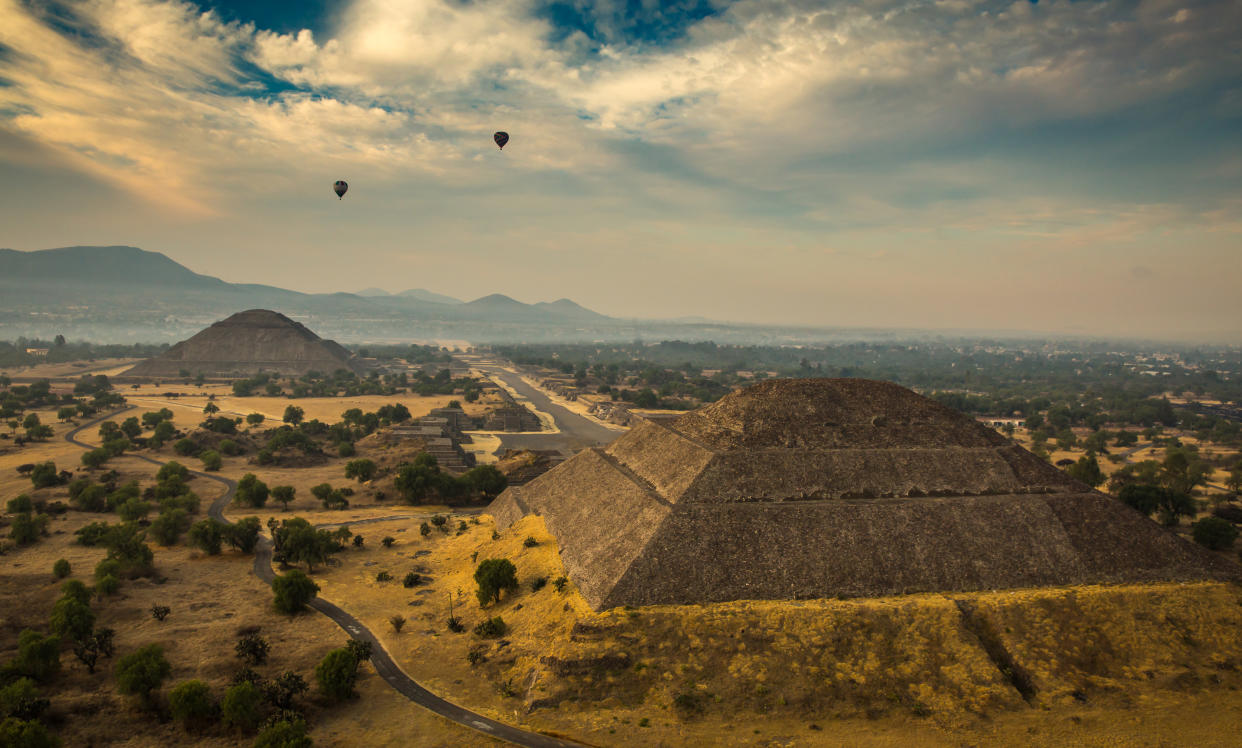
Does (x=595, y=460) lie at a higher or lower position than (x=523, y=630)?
higher

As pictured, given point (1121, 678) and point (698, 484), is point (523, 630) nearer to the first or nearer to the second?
point (698, 484)

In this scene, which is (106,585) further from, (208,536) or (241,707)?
(241,707)

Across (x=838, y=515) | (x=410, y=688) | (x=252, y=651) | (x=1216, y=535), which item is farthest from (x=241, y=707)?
(x=1216, y=535)

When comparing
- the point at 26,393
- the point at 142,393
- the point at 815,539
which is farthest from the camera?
the point at 142,393

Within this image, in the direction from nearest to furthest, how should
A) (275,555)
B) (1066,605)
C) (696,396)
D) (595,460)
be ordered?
(1066,605), (275,555), (595,460), (696,396)

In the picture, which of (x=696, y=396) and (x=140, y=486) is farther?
(x=696, y=396)

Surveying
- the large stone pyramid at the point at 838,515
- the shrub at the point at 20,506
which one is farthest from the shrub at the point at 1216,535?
the shrub at the point at 20,506

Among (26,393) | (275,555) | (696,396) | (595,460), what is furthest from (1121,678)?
(26,393)
